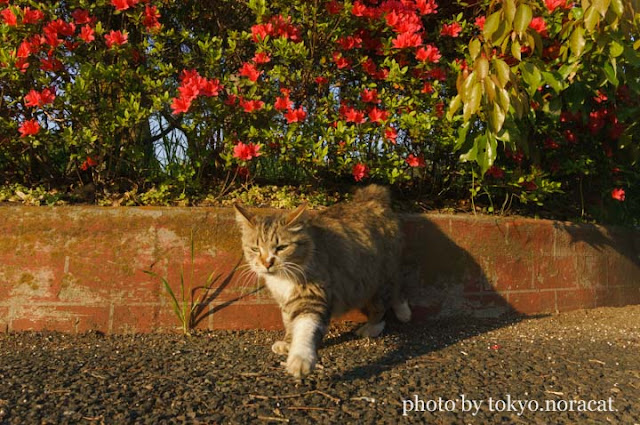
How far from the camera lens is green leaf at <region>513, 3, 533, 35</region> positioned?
2.74 m

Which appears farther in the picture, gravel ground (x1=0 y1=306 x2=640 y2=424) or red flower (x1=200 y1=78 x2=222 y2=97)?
red flower (x1=200 y1=78 x2=222 y2=97)

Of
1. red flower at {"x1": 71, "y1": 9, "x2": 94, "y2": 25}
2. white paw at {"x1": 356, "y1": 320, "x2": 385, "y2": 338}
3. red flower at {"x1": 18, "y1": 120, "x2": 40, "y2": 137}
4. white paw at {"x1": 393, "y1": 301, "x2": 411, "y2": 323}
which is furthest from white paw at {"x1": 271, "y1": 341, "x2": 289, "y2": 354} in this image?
red flower at {"x1": 71, "y1": 9, "x2": 94, "y2": 25}

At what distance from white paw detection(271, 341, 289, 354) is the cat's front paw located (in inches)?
25.4

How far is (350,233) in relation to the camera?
380 cm

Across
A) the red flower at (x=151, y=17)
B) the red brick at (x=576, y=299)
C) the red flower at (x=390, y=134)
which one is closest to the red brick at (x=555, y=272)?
the red brick at (x=576, y=299)

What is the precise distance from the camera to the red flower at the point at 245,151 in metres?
3.70

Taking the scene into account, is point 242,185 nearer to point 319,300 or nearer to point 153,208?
point 153,208

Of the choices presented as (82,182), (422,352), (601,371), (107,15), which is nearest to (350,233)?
(422,352)

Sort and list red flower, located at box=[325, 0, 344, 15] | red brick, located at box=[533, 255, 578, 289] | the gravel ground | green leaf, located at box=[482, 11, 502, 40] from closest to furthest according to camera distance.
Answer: the gravel ground
green leaf, located at box=[482, 11, 502, 40]
red flower, located at box=[325, 0, 344, 15]
red brick, located at box=[533, 255, 578, 289]

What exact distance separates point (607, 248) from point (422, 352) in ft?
9.46

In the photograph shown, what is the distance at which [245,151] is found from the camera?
146 inches

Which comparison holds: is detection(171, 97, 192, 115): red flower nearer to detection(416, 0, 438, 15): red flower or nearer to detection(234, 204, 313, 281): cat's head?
detection(234, 204, 313, 281): cat's head

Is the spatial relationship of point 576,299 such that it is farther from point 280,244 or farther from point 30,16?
point 30,16

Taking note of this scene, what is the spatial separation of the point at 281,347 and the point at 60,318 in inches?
66.6
